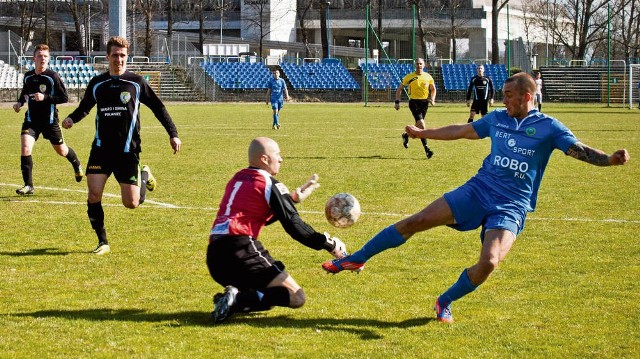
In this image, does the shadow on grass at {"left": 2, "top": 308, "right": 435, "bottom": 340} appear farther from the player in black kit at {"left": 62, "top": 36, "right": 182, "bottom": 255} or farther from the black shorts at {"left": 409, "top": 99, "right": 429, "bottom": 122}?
the black shorts at {"left": 409, "top": 99, "right": 429, "bottom": 122}

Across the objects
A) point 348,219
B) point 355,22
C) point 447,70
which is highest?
point 355,22

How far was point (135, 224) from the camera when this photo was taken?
10.5 meters

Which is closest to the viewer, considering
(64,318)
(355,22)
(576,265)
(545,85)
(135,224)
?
(64,318)

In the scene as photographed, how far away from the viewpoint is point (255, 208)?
6.31 metres

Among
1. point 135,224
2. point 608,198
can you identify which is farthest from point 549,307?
point 608,198

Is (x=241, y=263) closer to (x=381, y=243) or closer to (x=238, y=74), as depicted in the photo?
(x=381, y=243)

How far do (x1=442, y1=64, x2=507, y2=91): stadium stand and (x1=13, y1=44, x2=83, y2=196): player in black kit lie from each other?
44095 mm

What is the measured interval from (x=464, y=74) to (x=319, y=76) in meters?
9.49

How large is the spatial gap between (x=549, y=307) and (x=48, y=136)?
29.0ft

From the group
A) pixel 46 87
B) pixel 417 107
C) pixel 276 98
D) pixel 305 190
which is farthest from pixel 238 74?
pixel 305 190

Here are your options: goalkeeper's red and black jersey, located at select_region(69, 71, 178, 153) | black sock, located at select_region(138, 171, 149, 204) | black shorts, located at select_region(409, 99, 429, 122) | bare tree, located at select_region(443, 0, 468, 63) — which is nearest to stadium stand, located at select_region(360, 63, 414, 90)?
bare tree, located at select_region(443, 0, 468, 63)

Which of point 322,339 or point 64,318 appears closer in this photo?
point 322,339

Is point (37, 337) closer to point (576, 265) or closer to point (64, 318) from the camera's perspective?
point (64, 318)

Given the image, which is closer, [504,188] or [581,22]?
[504,188]
